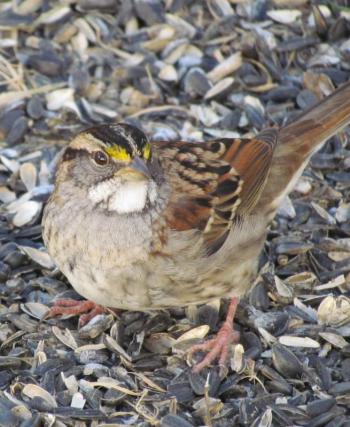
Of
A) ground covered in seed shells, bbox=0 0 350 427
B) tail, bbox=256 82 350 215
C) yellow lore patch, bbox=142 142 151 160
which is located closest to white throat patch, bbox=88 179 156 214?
yellow lore patch, bbox=142 142 151 160

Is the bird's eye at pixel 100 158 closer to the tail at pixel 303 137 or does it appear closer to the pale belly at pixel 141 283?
the pale belly at pixel 141 283

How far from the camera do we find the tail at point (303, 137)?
4.87 meters

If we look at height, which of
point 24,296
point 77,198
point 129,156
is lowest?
point 24,296

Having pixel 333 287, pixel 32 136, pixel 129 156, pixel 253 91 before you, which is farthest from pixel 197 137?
pixel 129 156

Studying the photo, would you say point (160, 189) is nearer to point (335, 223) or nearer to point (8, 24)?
point (335, 223)

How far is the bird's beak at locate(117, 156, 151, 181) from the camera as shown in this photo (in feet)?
13.1

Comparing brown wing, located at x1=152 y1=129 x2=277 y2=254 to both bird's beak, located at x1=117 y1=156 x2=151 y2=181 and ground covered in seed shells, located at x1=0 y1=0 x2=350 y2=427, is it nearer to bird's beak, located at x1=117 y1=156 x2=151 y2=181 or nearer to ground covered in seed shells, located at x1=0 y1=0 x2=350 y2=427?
bird's beak, located at x1=117 y1=156 x2=151 y2=181

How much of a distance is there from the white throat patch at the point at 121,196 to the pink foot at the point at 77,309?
0.62 m

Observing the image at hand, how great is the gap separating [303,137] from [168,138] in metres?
0.87

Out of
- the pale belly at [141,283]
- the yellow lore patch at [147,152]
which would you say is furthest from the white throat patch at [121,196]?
the pale belly at [141,283]

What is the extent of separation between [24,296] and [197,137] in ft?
4.57

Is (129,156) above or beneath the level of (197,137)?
above

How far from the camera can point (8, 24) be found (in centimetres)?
604

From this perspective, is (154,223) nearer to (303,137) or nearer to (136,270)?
(136,270)
